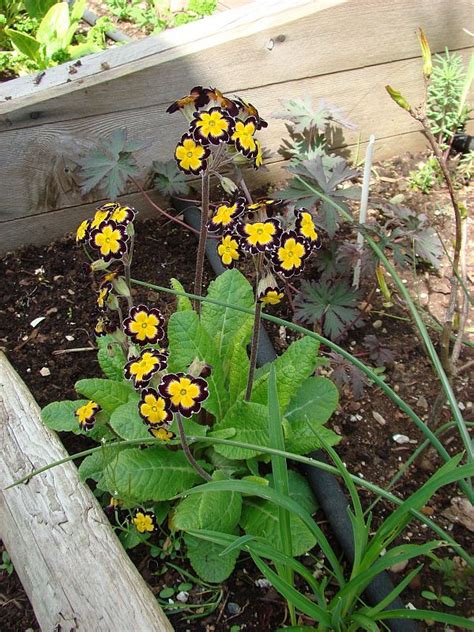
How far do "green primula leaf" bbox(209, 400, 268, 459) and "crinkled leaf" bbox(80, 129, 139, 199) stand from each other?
807mm

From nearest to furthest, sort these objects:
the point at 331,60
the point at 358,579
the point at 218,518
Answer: the point at 358,579, the point at 218,518, the point at 331,60

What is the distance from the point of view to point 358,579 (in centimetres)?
118

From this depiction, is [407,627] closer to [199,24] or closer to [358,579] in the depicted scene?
[358,579]

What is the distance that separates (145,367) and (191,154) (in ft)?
1.41

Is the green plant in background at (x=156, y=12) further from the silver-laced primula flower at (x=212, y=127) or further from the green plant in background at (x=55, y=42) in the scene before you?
the silver-laced primula flower at (x=212, y=127)

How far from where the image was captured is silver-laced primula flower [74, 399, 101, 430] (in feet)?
4.99

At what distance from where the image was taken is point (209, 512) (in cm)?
145

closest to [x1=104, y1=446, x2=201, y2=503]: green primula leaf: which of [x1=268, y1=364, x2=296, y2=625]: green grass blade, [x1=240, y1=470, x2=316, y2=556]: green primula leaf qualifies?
[x1=240, y1=470, x2=316, y2=556]: green primula leaf

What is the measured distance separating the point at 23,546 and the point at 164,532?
32 centimetres

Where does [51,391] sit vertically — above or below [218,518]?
above

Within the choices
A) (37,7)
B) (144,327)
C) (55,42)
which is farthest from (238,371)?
(37,7)

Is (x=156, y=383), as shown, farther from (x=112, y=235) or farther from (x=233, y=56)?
(x=233, y=56)

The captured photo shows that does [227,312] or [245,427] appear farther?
[227,312]

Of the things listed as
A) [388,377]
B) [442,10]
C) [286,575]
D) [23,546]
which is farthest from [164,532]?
[442,10]
